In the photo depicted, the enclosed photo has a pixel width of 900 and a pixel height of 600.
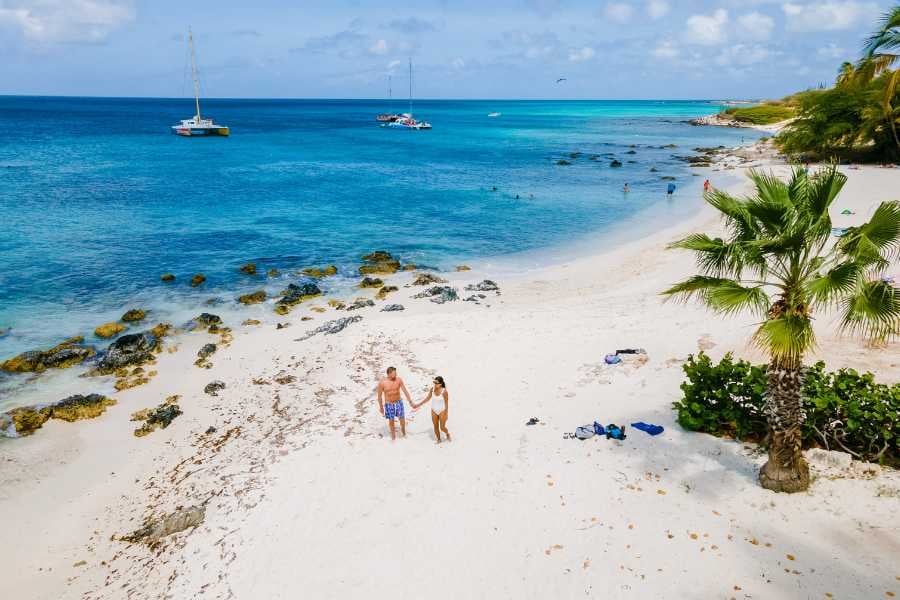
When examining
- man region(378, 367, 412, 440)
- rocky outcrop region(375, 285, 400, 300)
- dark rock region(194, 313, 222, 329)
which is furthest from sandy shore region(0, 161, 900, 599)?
rocky outcrop region(375, 285, 400, 300)

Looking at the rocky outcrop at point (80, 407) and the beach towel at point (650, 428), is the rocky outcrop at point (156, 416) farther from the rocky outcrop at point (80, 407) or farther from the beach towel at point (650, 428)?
the beach towel at point (650, 428)

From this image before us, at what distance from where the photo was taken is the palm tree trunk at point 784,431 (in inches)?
325

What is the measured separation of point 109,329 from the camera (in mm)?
20453

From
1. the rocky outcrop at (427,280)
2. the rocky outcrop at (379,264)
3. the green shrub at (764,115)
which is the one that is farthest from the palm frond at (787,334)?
the green shrub at (764,115)

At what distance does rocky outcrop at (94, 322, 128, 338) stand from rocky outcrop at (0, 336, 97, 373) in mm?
1294

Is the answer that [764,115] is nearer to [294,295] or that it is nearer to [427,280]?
[427,280]

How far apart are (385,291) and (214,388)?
9.81 m

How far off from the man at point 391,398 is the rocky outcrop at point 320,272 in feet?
52.7

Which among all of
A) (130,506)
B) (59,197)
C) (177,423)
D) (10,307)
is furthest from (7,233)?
(130,506)

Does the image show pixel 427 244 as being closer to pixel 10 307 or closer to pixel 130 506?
pixel 10 307

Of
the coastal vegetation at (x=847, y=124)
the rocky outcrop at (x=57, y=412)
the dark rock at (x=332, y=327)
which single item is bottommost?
the rocky outcrop at (x=57, y=412)

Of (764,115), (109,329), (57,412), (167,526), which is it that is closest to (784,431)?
(167,526)

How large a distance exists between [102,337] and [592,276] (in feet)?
70.5

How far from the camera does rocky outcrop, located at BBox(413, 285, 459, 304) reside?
2253 centimetres
